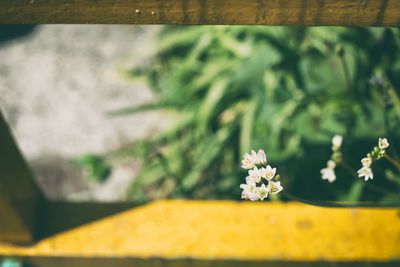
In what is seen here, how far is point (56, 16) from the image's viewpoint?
0.45m

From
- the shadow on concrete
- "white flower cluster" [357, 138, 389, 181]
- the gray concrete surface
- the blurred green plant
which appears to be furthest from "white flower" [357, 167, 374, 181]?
the shadow on concrete

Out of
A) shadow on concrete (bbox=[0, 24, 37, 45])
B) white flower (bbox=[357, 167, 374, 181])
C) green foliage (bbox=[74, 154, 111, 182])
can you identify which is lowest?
green foliage (bbox=[74, 154, 111, 182])

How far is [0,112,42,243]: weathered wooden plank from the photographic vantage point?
0.74 metres

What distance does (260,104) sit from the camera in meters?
1.29

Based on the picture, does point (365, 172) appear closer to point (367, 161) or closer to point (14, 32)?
point (367, 161)

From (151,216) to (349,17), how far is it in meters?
0.72

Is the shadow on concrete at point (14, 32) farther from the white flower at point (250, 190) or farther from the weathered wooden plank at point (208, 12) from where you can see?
the white flower at point (250, 190)

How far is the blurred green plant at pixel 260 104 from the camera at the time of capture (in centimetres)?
122

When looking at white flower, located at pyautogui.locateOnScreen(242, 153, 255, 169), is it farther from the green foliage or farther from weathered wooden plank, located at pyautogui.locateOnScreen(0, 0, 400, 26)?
the green foliage

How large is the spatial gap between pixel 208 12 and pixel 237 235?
646 mm

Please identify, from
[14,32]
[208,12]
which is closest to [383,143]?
[208,12]

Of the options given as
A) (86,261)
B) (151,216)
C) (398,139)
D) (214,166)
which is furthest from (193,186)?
(398,139)

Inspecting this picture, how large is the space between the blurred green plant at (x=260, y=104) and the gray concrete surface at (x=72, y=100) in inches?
4.6

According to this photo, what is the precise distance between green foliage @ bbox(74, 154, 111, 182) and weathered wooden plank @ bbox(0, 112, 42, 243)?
63cm
